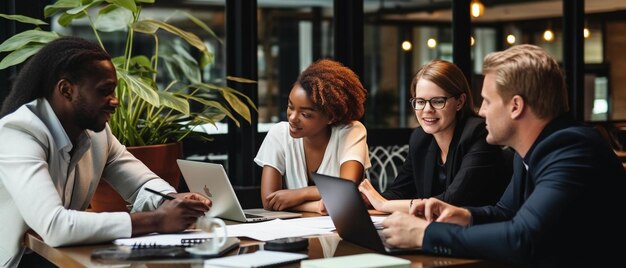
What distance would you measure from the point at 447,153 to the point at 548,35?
388 inches

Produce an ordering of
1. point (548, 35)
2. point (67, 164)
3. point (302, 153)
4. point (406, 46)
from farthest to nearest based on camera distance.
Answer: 1. point (548, 35)
2. point (406, 46)
3. point (302, 153)
4. point (67, 164)

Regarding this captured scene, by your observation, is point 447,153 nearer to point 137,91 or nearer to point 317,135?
point 317,135

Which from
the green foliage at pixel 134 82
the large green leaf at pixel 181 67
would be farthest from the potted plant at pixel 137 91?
the large green leaf at pixel 181 67

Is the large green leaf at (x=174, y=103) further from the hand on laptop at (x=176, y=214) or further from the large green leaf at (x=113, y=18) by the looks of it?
the hand on laptop at (x=176, y=214)

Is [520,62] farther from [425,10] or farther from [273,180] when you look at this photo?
[425,10]

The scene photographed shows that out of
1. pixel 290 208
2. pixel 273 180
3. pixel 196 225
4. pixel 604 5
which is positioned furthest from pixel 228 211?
pixel 604 5

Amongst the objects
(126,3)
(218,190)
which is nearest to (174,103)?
(126,3)

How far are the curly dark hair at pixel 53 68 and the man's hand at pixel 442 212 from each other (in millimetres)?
1151

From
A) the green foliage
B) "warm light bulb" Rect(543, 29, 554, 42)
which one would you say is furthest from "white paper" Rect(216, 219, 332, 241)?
"warm light bulb" Rect(543, 29, 554, 42)

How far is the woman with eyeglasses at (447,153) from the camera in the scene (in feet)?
10.2

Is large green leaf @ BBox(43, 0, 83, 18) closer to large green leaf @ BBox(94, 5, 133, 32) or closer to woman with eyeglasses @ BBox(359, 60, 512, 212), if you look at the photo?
large green leaf @ BBox(94, 5, 133, 32)

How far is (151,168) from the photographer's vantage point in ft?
11.9

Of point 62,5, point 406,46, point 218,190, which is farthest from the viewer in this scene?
point 406,46

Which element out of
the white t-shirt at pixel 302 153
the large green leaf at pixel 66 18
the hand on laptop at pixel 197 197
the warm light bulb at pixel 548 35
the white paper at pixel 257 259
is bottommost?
the white paper at pixel 257 259
